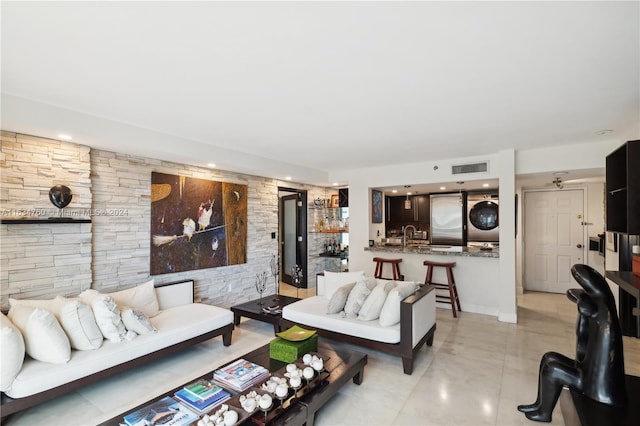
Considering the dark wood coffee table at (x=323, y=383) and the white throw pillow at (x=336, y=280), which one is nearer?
the dark wood coffee table at (x=323, y=383)

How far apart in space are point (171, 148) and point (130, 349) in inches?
89.3

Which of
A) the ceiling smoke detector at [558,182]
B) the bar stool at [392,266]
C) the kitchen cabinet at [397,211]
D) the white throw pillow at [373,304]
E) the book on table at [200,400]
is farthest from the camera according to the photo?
the kitchen cabinet at [397,211]

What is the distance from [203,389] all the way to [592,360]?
2462mm

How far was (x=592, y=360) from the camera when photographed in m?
1.88

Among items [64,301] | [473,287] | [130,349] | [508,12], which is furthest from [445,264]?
[64,301]

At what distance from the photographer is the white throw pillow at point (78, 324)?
2582 millimetres

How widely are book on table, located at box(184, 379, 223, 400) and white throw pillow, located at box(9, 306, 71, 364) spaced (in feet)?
3.72

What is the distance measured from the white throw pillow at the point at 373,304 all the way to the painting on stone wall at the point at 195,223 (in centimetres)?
265

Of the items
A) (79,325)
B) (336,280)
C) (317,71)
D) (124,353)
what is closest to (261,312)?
(336,280)

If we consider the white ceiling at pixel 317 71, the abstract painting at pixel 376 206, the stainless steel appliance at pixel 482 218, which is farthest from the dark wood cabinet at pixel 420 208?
the white ceiling at pixel 317 71

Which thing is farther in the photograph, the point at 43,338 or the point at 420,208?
the point at 420,208

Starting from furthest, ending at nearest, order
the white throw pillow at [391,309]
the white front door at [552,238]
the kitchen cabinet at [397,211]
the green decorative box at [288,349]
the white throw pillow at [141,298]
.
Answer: the kitchen cabinet at [397,211] → the white front door at [552,238] → the white throw pillow at [141,298] → the white throw pillow at [391,309] → the green decorative box at [288,349]

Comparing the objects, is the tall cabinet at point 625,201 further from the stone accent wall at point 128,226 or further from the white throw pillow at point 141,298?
the stone accent wall at point 128,226

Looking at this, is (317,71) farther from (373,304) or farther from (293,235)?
(293,235)
